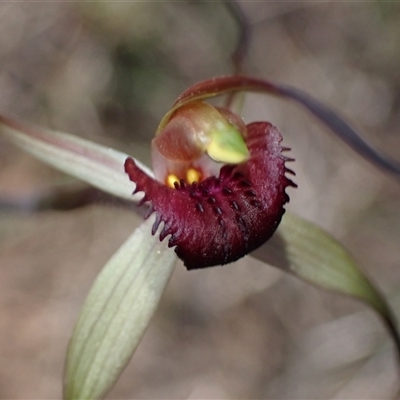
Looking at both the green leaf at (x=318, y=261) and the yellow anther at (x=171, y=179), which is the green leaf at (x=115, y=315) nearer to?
the yellow anther at (x=171, y=179)

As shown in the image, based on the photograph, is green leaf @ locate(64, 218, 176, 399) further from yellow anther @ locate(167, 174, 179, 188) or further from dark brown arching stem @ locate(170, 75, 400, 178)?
dark brown arching stem @ locate(170, 75, 400, 178)

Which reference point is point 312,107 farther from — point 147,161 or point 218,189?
point 147,161

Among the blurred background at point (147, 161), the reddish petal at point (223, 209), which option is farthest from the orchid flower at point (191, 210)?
the blurred background at point (147, 161)

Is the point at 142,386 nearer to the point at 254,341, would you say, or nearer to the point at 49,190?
the point at 254,341

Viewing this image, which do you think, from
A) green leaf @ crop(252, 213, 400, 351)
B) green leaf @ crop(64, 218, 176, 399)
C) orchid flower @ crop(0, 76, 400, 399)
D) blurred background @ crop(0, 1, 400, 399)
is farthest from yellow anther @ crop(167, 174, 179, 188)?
blurred background @ crop(0, 1, 400, 399)

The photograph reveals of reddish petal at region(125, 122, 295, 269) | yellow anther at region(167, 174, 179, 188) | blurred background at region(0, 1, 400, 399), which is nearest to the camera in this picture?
reddish petal at region(125, 122, 295, 269)

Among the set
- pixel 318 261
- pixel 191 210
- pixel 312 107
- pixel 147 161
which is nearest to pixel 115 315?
pixel 191 210

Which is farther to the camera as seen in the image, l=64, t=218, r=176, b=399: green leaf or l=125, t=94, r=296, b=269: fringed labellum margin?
l=64, t=218, r=176, b=399: green leaf
